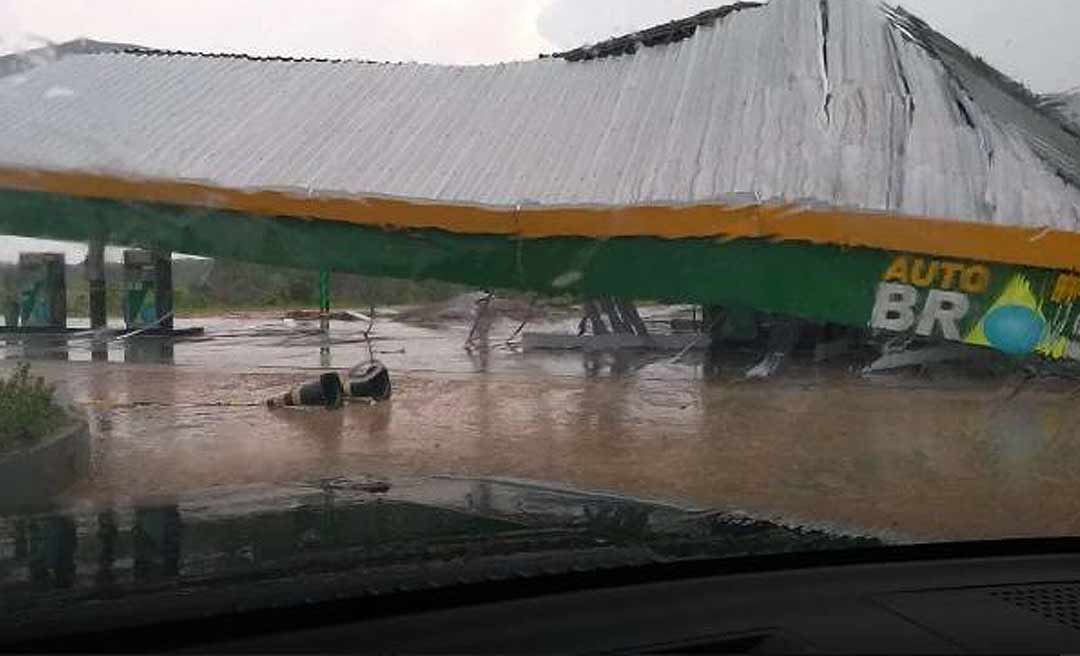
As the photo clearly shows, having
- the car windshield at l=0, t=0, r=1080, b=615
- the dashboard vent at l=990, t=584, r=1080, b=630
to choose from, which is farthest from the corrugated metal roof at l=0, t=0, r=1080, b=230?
the dashboard vent at l=990, t=584, r=1080, b=630

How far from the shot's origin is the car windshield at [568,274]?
5.31m

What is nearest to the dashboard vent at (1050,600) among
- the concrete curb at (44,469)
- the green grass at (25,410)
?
the concrete curb at (44,469)

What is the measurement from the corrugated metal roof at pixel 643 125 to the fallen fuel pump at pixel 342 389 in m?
1.00

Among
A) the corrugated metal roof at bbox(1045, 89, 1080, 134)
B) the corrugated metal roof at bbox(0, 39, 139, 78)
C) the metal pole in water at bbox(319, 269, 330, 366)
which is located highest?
the corrugated metal roof at bbox(1045, 89, 1080, 134)

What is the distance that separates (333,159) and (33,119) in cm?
170

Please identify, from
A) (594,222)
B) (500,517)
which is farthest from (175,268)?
(500,517)

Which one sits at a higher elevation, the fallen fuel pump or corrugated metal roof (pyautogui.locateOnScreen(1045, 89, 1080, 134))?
corrugated metal roof (pyautogui.locateOnScreen(1045, 89, 1080, 134))

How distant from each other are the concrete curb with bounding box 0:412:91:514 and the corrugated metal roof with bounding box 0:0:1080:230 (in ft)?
4.29

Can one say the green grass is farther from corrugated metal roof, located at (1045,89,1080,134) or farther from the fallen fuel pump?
corrugated metal roof, located at (1045,89,1080,134)

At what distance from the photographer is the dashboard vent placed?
94.1 inches

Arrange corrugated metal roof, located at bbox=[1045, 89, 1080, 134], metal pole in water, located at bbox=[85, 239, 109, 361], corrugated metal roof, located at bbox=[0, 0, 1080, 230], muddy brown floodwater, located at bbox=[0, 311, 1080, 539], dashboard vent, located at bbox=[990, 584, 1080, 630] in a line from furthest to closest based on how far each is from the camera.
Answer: corrugated metal roof, located at bbox=[1045, 89, 1080, 134] → corrugated metal roof, located at bbox=[0, 0, 1080, 230] → muddy brown floodwater, located at bbox=[0, 311, 1080, 539] → metal pole in water, located at bbox=[85, 239, 109, 361] → dashboard vent, located at bbox=[990, 584, 1080, 630]

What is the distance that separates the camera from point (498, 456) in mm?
5965

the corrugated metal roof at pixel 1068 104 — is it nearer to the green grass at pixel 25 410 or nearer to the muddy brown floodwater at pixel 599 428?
the muddy brown floodwater at pixel 599 428

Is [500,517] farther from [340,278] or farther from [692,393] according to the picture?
[692,393]
